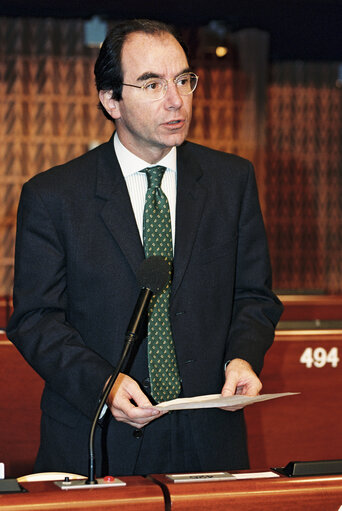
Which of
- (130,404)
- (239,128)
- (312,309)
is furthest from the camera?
(239,128)

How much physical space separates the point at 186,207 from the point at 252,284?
0.92ft

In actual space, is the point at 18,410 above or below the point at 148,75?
below

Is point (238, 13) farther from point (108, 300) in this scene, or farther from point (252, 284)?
point (108, 300)

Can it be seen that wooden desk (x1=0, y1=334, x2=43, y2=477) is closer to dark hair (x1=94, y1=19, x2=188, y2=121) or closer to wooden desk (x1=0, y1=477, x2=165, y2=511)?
dark hair (x1=94, y1=19, x2=188, y2=121)

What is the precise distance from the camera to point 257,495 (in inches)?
53.9

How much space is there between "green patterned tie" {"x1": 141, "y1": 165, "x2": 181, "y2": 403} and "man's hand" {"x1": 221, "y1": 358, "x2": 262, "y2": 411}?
153 millimetres

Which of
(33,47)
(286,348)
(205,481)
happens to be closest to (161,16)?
(33,47)

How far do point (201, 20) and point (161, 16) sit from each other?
54 cm

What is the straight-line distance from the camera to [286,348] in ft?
11.5

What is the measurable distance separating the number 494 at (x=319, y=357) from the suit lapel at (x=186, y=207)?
162 centimetres

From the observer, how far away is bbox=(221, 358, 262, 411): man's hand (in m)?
1.85

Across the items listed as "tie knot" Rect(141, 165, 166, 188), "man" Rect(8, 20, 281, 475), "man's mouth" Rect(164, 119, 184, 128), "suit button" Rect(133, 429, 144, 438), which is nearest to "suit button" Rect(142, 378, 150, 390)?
"man" Rect(8, 20, 281, 475)

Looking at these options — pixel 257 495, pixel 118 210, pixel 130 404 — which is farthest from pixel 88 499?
pixel 118 210

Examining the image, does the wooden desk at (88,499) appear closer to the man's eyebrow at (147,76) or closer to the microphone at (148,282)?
the microphone at (148,282)
